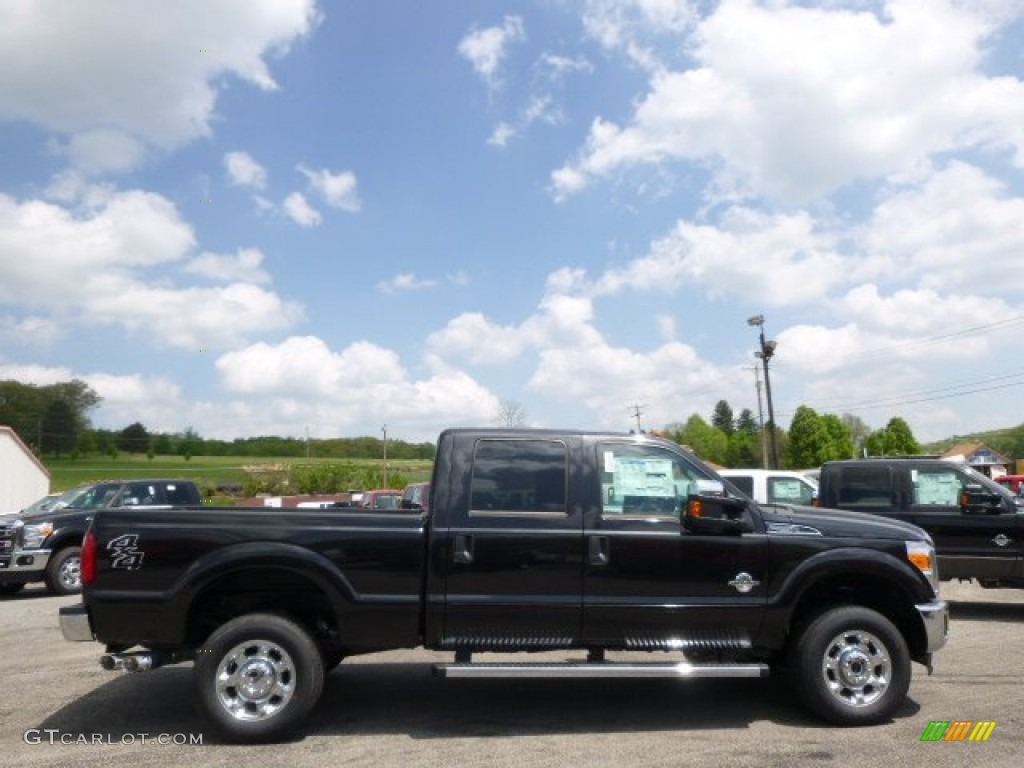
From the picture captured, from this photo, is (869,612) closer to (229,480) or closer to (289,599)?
(289,599)

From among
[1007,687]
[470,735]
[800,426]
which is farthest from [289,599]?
[800,426]

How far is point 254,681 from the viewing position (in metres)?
5.75

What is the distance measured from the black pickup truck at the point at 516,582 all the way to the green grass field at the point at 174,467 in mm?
54297

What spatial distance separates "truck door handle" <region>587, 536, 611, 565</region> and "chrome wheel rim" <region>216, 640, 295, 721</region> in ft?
6.92

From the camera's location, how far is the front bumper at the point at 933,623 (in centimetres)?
614

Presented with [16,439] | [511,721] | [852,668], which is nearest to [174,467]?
[16,439]

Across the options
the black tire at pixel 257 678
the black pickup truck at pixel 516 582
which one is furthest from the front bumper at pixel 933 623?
the black tire at pixel 257 678

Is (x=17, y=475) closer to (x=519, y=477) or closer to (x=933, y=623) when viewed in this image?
(x=519, y=477)

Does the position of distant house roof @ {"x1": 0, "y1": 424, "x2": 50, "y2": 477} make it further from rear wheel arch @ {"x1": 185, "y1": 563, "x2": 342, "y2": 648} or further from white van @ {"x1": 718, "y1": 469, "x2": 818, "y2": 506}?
rear wheel arch @ {"x1": 185, "y1": 563, "x2": 342, "y2": 648}

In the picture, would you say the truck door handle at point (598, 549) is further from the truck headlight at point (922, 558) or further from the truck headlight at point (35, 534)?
the truck headlight at point (35, 534)

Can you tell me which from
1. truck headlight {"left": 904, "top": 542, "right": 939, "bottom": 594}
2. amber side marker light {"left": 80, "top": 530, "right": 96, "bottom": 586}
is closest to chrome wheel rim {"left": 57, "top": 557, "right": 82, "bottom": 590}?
amber side marker light {"left": 80, "top": 530, "right": 96, "bottom": 586}

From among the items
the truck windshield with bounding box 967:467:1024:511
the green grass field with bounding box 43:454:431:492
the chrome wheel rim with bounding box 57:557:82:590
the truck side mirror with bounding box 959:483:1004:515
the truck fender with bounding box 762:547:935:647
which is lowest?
the chrome wheel rim with bounding box 57:557:82:590

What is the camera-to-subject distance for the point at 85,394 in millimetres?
91750

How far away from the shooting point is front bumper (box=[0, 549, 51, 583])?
1454 centimetres
